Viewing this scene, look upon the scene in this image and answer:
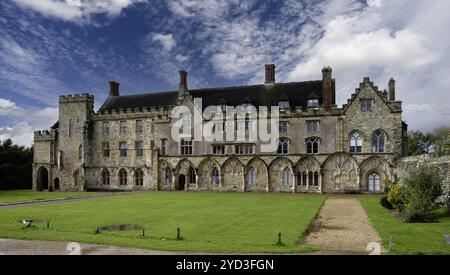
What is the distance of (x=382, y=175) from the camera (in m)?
37.7

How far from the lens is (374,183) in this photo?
125 feet

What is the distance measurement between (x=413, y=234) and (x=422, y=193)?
545 centimetres

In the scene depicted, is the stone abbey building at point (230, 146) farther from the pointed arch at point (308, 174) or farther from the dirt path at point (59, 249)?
the dirt path at point (59, 249)

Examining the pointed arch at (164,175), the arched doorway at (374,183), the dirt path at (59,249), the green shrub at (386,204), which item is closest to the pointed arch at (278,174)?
the arched doorway at (374,183)

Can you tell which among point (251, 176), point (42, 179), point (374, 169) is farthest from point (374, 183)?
point (42, 179)

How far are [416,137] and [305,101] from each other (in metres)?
32.5

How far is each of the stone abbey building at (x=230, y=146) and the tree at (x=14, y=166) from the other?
16.9 ft

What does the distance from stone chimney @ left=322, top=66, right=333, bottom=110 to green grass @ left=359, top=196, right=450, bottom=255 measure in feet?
68.6

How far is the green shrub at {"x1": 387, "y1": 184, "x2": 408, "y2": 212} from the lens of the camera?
21.8 m

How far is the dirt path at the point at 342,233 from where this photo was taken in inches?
495

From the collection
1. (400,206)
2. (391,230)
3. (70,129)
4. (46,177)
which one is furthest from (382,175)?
(46,177)

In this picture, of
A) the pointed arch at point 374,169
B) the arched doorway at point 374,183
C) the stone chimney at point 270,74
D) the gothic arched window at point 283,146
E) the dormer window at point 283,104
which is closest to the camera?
the pointed arch at point 374,169

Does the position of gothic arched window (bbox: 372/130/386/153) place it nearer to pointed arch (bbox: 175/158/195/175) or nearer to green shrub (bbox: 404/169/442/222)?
green shrub (bbox: 404/169/442/222)
